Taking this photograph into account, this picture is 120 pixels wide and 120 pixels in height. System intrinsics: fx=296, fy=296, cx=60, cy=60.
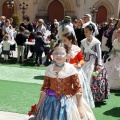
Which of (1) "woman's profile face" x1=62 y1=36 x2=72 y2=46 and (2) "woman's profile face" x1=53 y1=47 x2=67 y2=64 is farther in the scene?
(1) "woman's profile face" x1=62 y1=36 x2=72 y2=46

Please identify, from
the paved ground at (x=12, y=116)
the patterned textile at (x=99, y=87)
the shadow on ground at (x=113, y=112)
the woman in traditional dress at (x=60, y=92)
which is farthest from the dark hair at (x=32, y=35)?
the woman in traditional dress at (x=60, y=92)

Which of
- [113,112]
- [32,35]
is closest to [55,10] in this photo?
[32,35]

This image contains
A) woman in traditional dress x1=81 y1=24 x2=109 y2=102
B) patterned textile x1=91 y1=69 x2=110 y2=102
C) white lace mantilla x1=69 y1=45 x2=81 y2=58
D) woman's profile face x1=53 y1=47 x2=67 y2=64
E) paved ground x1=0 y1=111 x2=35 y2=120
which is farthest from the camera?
patterned textile x1=91 y1=69 x2=110 y2=102

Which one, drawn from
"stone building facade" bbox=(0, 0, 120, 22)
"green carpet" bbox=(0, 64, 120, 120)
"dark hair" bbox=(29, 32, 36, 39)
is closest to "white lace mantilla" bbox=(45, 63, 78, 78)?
"green carpet" bbox=(0, 64, 120, 120)

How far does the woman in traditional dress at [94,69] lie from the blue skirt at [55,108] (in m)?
2.20

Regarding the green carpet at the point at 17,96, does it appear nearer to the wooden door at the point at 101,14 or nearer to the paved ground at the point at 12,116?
the paved ground at the point at 12,116

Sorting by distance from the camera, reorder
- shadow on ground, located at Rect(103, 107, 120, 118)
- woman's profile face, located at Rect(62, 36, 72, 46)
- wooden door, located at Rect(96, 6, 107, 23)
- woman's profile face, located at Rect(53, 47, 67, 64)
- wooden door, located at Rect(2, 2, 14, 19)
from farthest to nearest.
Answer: wooden door, located at Rect(96, 6, 107, 23) < wooden door, located at Rect(2, 2, 14, 19) < shadow on ground, located at Rect(103, 107, 120, 118) < woman's profile face, located at Rect(62, 36, 72, 46) < woman's profile face, located at Rect(53, 47, 67, 64)

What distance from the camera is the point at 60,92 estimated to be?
3641mm

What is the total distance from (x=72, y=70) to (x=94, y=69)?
2.30 m

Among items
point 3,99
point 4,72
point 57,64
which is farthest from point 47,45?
point 57,64

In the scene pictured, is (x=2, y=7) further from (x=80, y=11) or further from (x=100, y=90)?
(x=100, y=90)

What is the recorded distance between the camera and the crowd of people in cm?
360

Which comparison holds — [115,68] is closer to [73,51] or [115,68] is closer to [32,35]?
[73,51]

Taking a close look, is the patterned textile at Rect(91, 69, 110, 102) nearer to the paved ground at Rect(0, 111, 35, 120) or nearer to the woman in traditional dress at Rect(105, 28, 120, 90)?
the woman in traditional dress at Rect(105, 28, 120, 90)
